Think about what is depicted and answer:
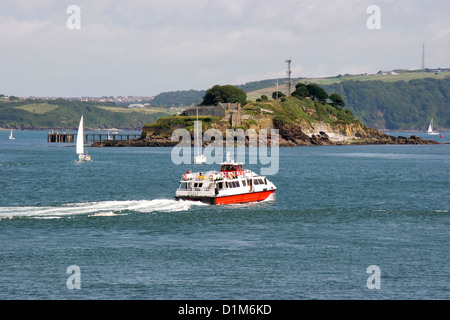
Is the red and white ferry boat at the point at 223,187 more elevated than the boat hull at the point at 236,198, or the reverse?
the red and white ferry boat at the point at 223,187

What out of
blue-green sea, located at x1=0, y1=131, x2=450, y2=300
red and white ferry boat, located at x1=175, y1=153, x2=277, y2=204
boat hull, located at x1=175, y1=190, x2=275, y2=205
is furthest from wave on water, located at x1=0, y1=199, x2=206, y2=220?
red and white ferry boat, located at x1=175, y1=153, x2=277, y2=204

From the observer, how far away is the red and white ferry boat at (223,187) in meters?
60.5

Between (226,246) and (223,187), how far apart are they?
17779 millimetres

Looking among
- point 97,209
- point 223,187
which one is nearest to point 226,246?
point 223,187

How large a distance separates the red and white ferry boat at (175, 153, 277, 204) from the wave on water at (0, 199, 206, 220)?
98 cm

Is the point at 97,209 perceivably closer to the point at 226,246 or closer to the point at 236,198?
the point at 236,198

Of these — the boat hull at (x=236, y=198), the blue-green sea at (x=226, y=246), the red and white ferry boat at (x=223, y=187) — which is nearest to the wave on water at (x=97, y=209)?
the blue-green sea at (x=226, y=246)

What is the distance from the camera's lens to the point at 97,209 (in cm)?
5825

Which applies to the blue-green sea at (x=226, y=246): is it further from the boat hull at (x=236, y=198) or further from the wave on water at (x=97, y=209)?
the boat hull at (x=236, y=198)

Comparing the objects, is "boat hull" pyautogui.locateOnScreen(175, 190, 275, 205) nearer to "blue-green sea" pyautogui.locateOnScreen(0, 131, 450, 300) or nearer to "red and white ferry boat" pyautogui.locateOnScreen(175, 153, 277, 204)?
"red and white ferry boat" pyautogui.locateOnScreen(175, 153, 277, 204)

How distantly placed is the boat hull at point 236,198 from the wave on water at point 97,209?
504 millimetres

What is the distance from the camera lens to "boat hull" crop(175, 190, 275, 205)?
60.5 meters
